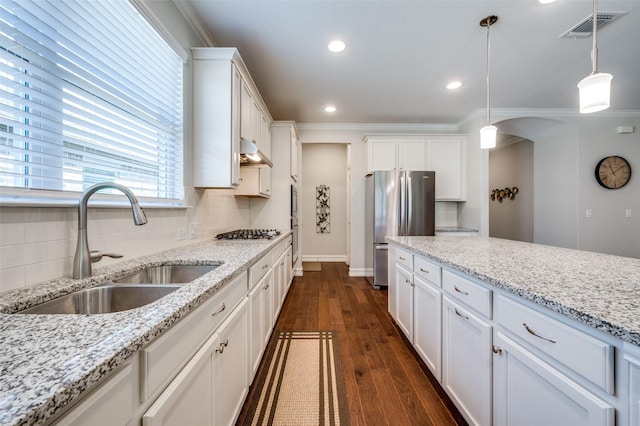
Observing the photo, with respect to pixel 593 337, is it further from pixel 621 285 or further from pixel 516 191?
pixel 516 191

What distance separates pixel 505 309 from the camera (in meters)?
1.05

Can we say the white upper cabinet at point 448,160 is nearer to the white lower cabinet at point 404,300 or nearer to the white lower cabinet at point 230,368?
the white lower cabinet at point 404,300

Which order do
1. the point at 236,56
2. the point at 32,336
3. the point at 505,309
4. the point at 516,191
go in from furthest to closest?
the point at 516,191 → the point at 236,56 → the point at 505,309 → the point at 32,336

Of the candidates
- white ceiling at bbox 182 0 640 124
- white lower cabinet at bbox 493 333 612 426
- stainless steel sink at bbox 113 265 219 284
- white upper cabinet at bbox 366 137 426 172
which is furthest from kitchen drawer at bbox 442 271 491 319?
white upper cabinet at bbox 366 137 426 172

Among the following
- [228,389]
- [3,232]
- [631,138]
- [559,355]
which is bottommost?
[228,389]

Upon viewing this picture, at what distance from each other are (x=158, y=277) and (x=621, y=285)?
2.05m

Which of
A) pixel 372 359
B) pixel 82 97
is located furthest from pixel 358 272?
pixel 82 97

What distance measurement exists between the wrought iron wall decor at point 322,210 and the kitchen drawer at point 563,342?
4.93 m

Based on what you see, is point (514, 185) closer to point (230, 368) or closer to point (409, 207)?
point (409, 207)

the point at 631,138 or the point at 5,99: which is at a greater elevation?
the point at 631,138

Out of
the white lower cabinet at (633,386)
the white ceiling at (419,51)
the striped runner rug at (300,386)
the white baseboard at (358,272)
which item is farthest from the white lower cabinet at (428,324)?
the white baseboard at (358,272)

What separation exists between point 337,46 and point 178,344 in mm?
2606

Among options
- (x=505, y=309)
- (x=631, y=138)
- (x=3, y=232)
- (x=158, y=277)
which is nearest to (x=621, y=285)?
(x=505, y=309)

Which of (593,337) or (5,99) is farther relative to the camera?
(5,99)
